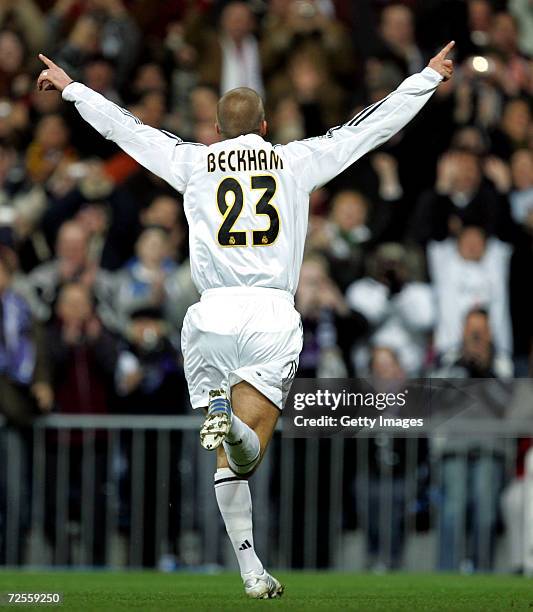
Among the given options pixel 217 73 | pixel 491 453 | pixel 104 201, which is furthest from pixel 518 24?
pixel 491 453

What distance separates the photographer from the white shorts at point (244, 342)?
10.2 m

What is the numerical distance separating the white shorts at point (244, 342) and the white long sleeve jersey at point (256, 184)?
0.10 metres

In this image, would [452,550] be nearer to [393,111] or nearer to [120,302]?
[120,302]

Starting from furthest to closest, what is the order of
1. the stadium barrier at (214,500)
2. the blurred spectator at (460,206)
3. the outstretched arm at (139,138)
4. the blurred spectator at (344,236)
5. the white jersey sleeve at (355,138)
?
the blurred spectator at (460,206)
the blurred spectator at (344,236)
the stadium barrier at (214,500)
the outstretched arm at (139,138)
the white jersey sleeve at (355,138)

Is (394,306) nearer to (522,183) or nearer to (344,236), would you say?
(344,236)

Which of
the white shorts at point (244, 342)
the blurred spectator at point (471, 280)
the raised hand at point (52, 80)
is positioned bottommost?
the white shorts at point (244, 342)

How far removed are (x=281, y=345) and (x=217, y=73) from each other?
34.9ft

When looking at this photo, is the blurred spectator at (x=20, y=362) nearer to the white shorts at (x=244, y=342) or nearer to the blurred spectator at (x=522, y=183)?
the white shorts at (x=244, y=342)

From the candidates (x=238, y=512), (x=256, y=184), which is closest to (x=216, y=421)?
(x=238, y=512)

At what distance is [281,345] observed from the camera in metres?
10.3

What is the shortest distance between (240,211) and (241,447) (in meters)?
1.45

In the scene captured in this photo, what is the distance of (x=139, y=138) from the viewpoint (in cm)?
1078

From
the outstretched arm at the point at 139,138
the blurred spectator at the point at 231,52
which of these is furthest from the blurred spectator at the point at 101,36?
the outstretched arm at the point at 139,138

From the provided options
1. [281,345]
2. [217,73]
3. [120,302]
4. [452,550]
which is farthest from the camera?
[217,73]
